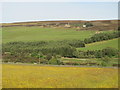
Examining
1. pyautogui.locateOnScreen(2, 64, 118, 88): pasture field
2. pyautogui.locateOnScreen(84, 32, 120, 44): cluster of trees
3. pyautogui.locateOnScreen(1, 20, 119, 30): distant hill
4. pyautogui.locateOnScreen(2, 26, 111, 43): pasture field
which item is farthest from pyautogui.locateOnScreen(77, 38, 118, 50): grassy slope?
pyautogui.locateOnScreen(2, 64, 118, 88): pasture field

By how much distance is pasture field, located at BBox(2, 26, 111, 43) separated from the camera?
2891 inches

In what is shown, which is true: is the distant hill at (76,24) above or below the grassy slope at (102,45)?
above

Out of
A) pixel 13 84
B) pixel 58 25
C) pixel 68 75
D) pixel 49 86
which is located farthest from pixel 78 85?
pixel 58 25

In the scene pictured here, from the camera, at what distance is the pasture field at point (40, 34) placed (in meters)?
73.4

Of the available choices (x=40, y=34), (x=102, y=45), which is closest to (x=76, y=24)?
(x=40, y=34)

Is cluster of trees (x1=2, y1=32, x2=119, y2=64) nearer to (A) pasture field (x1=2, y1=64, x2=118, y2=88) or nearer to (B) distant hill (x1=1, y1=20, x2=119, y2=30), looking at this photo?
(B) distant hill (x1=1, y1=20, x2=119, y2=30)

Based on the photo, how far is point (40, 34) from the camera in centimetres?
8012

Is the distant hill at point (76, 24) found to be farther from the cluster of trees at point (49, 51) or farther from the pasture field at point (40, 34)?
the cluster of trees at point (49, 51)

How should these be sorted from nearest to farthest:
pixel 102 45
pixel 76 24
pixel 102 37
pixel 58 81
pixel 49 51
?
pixel 58 81, pixel 49 51, pixel 102 45, pixel 102 37, pixel 76 24

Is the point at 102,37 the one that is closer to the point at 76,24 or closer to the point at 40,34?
the point at 76,24

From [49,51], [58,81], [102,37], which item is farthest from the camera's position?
[102,37]

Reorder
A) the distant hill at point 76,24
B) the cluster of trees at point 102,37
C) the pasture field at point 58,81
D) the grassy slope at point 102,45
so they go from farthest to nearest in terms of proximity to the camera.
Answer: the distant hill at point 76,24
the cluster of trees at point 102,37
the grassy slope at point 102,45
the pasture field at point 58,81

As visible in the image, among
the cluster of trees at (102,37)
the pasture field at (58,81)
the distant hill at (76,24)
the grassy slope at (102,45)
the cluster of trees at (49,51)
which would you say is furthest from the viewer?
the distant hill at (76,24)

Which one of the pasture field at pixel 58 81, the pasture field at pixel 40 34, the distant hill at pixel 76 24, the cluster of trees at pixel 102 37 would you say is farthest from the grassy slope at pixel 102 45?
the pasture field at pixel 58 81
